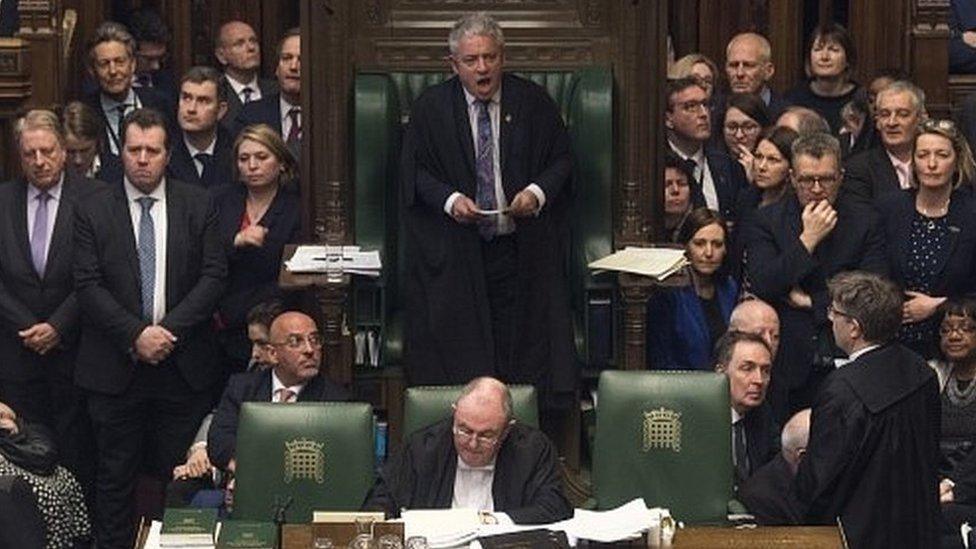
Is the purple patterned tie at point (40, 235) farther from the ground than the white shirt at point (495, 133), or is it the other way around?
the white shirt at point (495, 133)

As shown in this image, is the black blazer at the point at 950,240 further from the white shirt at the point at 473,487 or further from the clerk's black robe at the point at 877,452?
the white shirt at the point at 473,487

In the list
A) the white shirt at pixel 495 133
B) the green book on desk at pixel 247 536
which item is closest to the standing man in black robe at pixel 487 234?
the white shirt at pixel 495 133

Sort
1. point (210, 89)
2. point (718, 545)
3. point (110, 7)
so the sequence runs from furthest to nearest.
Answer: point (110, 7) < point (210, 89) < point (718, 545)

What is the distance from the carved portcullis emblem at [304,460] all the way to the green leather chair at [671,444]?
105 cm

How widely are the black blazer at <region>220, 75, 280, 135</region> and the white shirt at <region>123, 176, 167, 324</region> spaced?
142 cm

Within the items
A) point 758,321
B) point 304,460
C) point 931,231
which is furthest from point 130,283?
point 931,231

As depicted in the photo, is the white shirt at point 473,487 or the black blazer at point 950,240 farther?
the black blazer at point 950,240

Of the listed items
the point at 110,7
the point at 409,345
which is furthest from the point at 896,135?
the point at 110,7

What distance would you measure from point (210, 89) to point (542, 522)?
11.4 ft

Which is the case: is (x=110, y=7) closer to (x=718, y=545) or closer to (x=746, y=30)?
(x=746, y=30)

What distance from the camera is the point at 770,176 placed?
492 inches

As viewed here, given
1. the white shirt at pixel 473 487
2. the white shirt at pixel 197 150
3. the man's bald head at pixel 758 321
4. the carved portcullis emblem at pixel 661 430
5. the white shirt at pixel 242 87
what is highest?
the white shirt at pixel 242 87

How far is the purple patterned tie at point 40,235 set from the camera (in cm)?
1239

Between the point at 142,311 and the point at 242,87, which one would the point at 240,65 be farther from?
the point at 142,311
